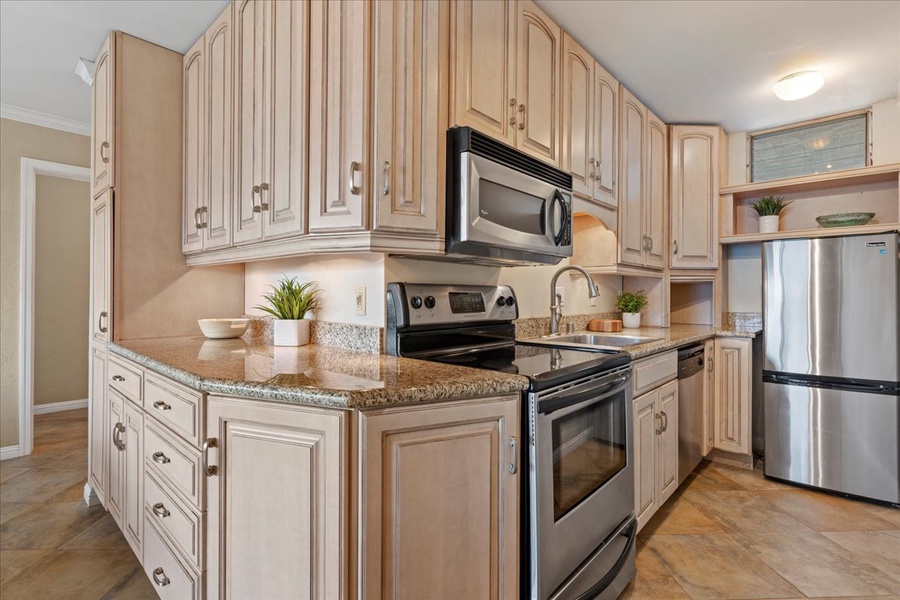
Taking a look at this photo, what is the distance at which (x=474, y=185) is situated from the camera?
5.30ft

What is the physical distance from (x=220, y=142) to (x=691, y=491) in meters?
3.20

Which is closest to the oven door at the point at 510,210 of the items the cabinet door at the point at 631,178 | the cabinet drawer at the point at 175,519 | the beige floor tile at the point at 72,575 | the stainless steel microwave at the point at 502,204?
the stainless steel microwave at the point at 502,204

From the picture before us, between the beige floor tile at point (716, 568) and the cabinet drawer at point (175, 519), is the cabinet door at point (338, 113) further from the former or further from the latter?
the beige floor tile at point (716, 568)

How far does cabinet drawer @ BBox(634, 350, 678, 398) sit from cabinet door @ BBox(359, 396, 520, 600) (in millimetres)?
1001

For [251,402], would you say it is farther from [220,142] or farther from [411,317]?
[220,142]

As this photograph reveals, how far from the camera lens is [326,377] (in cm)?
123

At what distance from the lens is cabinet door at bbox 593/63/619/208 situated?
246cm

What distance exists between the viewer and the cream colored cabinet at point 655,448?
2.02 meters

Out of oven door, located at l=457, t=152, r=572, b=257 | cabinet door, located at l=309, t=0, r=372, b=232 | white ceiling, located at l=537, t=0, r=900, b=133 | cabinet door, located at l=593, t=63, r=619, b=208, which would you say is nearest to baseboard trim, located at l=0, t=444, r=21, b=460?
cabinet door, located at l=309, t=0, r=372, b=232

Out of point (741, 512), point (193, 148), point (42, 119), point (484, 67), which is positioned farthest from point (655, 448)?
point (42, 119)

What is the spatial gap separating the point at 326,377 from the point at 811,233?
3158mm

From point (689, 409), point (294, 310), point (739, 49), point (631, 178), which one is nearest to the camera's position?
point (294, 310)

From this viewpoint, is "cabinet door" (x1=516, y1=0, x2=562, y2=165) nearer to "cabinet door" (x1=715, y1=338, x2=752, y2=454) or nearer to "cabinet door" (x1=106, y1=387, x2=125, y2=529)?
"cabinet door" (x1=715, y1=338, x2=752, y2=454)

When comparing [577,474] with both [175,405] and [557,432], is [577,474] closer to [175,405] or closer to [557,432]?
[557,432]
